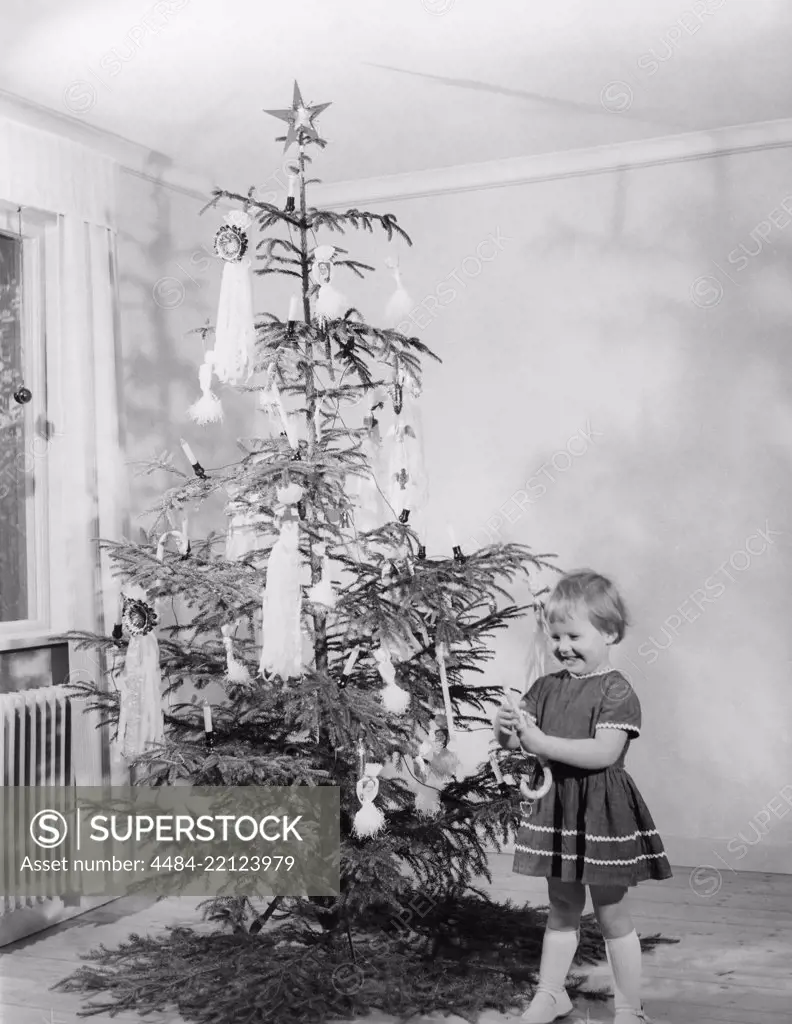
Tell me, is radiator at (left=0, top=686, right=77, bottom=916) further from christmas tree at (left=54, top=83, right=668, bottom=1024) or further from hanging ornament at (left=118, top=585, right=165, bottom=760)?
hanging ornament at (left=118, top=585, right=165, bottom=760)

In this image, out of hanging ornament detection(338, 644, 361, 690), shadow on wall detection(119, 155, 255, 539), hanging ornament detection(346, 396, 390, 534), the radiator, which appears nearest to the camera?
hanging ornament detection(338, 644, 361, 690)

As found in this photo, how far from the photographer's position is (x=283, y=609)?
238 centimetres

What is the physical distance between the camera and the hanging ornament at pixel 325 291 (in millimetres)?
2578

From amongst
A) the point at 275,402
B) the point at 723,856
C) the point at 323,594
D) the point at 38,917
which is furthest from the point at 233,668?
the point at 723,856

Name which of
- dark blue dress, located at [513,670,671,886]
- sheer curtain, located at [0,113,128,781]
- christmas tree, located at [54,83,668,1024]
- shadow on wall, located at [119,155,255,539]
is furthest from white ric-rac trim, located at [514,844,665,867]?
shadow on wall, located at [119,155,255,539]

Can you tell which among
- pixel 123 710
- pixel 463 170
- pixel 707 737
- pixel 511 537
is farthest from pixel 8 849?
pixel 463 170

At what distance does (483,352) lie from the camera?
4012 millimetres

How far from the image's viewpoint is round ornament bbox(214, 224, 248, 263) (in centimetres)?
256

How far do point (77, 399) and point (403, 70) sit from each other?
4.38 ft

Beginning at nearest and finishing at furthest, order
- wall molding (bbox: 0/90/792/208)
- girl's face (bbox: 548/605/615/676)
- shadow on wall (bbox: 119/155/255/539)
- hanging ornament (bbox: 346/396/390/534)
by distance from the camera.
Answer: girl's face (bbox: 548/605/615/676), hanging ornament (bbox: 346/396/390/534), wall molding (bbox: 0/90/792/208), shadow on wall (bbox: 119/155/255/539)

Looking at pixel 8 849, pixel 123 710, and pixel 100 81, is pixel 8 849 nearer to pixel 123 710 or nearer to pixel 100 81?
pixel 123 710

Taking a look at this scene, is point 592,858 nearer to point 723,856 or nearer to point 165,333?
point 723,856

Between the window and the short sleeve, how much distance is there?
183 cm

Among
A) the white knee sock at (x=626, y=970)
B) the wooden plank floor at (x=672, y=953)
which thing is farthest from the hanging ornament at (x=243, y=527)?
the white knee sock at (x=626, y=970)
